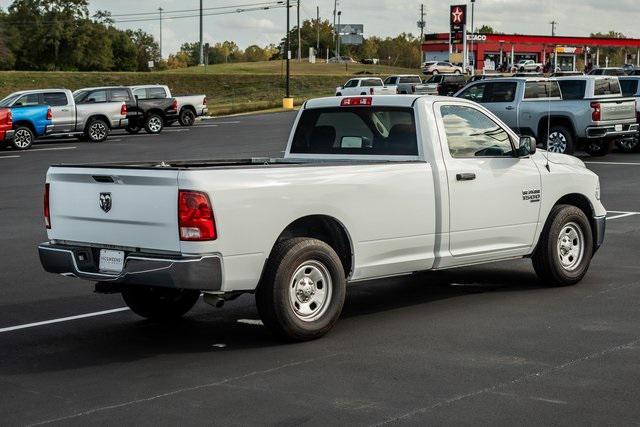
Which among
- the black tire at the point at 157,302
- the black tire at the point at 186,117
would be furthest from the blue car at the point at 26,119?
the black tire at the point at 157,302

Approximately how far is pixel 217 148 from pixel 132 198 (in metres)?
26.8

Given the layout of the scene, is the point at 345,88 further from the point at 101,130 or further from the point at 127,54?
the point at 127,54

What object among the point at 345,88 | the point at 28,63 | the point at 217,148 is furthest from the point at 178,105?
the point at 28,63

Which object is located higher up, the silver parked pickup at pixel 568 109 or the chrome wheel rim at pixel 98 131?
the silver parked pickup at pixel 568 109

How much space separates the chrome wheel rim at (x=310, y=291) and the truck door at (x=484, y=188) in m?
1.55

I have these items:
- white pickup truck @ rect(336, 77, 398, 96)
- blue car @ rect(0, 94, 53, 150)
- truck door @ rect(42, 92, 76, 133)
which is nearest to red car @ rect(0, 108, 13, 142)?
blue car @ rect(0, 94, 53, 150)

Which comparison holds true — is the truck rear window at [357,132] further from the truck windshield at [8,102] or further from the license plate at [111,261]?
the truck windshield at [8,102]

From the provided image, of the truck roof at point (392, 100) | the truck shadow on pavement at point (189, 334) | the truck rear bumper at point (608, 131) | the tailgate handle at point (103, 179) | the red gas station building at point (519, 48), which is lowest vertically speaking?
the truck shadow on pavement at point (189, 334)

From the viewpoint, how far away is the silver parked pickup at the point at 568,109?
27.5m

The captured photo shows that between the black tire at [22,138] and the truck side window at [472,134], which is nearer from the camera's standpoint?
the truck side window at [472,134]

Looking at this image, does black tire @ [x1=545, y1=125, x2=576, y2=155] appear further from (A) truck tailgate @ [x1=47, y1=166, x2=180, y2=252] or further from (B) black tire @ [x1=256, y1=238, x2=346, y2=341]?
(A) truck tailgate @ [x1=47, y1=166, x2=180, y2=252]

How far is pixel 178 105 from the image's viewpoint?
47094 mm

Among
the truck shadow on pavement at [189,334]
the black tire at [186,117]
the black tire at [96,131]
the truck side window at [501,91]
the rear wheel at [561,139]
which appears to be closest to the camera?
the truck shadow on pavement at [189,334]

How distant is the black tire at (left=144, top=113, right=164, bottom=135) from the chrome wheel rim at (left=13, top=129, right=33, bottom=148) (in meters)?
8.19
